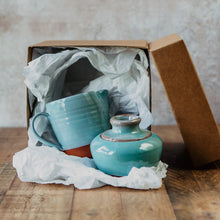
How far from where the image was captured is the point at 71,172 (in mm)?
718

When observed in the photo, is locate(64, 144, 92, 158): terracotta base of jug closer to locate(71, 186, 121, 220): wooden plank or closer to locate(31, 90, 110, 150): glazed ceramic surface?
locate(31, 90, 110, 150): glazed ceramic surface

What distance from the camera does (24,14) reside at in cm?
125

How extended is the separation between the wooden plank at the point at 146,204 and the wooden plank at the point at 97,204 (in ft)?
0.05

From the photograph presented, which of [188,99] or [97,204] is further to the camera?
[188,99]

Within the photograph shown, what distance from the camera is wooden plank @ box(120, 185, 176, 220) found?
0.56 m

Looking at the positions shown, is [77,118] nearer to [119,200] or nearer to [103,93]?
[103,93]

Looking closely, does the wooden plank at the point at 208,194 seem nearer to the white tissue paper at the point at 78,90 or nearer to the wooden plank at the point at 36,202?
the white tissue paper at the point at 78,90

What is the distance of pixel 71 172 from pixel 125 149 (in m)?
0.14

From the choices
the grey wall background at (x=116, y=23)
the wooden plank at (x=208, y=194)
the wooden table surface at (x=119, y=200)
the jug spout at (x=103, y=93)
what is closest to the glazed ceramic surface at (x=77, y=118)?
the jug spout at (x=103, y=93)

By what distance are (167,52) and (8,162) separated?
513mm

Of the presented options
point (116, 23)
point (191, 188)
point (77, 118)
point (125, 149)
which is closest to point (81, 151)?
point (77, 118)

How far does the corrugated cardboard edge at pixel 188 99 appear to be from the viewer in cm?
72

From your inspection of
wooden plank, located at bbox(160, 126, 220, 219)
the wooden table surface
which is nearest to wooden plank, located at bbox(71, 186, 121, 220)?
the wooden table surface

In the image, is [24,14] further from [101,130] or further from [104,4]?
[101,130]
